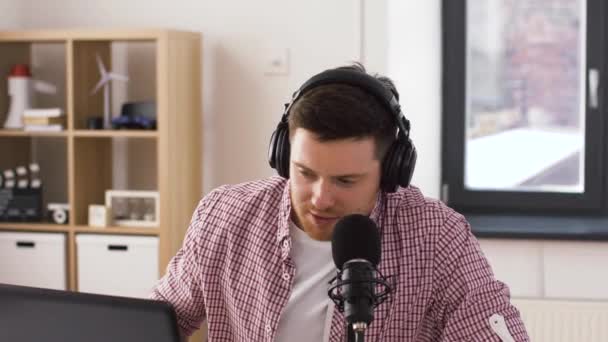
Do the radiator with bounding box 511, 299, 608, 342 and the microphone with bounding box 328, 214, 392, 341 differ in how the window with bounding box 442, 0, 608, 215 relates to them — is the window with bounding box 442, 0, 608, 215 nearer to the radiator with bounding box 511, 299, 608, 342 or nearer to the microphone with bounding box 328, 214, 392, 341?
the radiator with bounding box 511, 299, 608, 342

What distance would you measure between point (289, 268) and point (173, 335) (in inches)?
18.2

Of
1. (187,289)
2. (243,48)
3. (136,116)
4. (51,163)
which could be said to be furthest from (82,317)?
(51,163)

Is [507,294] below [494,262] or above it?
above

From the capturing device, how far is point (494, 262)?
3.13m

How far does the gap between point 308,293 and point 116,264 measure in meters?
1.84

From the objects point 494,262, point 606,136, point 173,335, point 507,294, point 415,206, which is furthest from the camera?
point 606,136

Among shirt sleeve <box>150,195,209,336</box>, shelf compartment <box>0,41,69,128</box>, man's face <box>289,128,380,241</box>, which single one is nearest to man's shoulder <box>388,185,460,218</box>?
man's face <box>289,128,380,241</box>

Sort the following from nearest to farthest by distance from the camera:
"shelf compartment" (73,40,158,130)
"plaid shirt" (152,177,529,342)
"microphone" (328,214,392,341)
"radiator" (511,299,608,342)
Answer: "microphone" (328,214,392,341) → "plaid shirt" (152,177,529,342) → "radiator" (511,299,608,342) → "shelf compartment" (73,40,158,130)

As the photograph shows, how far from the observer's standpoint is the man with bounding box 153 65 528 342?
1.32 metres

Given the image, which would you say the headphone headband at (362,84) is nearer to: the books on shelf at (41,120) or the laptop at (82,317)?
the laptop at (82,317)

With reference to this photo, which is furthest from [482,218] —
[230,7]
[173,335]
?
[173,335]

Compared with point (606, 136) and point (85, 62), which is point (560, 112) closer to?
point (606, 136)

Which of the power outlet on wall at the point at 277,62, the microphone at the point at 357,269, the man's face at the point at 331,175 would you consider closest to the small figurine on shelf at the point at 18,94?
the power outlet on wall at the point at 277,62

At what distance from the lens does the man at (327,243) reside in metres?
1.32
